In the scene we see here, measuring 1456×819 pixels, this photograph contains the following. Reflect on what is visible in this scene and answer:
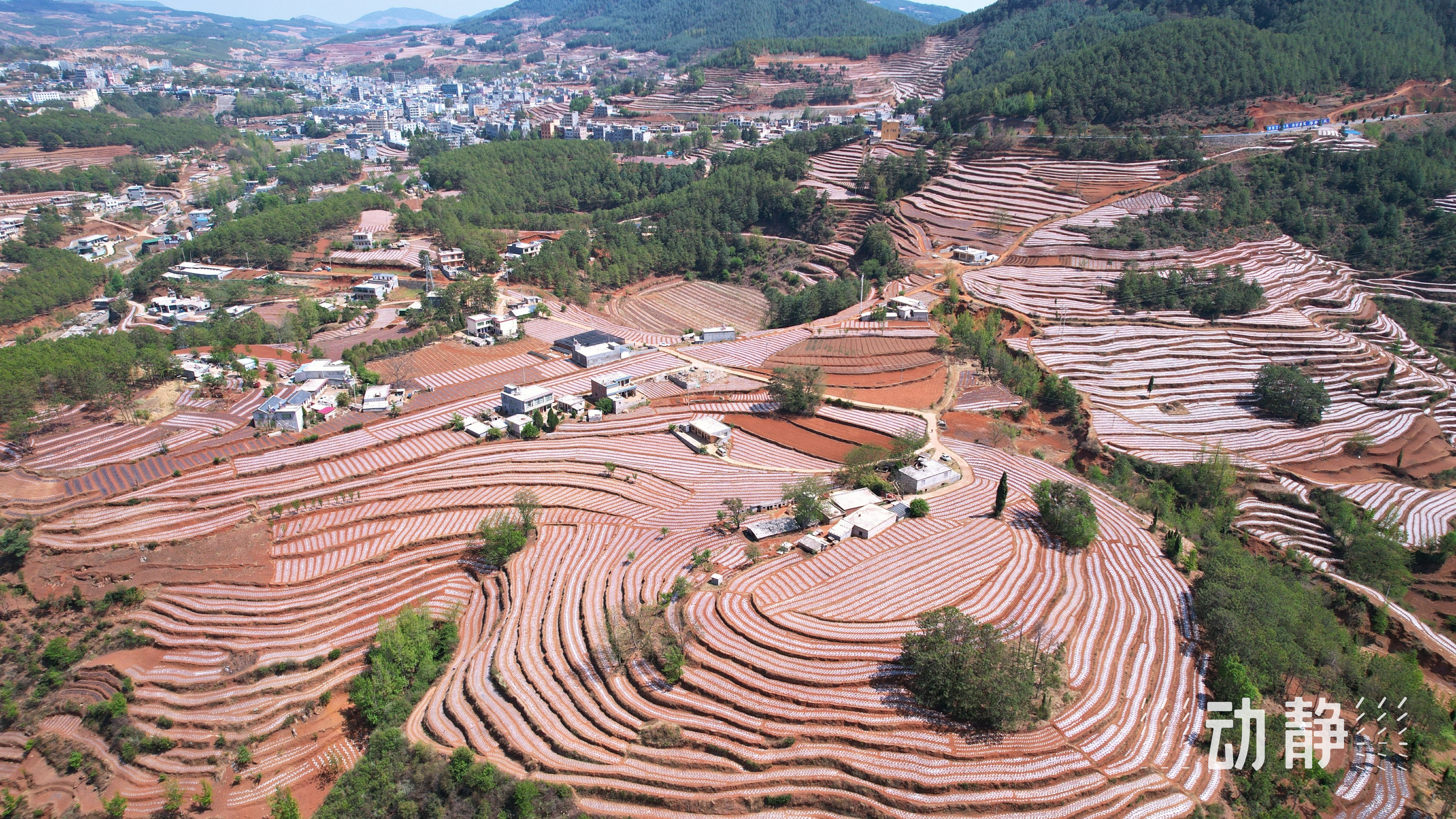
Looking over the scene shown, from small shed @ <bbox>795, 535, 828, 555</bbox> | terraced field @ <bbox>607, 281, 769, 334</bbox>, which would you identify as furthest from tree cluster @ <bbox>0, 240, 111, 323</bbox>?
small shed @ <bbox>795, 535, 828, 555</bbox>

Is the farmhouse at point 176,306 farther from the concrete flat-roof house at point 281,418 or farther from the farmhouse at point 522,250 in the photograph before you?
the concrete flat-roof house at point 281,418

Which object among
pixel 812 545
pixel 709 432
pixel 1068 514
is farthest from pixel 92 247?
pixel 1068 514

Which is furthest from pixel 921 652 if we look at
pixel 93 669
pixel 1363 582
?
pixel 93 669

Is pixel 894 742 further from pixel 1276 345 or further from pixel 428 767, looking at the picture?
pixel 1276 345

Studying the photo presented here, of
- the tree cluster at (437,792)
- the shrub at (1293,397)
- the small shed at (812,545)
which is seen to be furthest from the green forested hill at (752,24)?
the tree cluster at (437,792)

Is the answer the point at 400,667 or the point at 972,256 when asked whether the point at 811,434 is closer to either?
the point at 400,667

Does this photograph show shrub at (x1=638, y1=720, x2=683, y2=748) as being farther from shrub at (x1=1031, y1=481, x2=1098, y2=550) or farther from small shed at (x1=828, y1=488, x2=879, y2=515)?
shrub at (x1=1031, y1=481, x2=1098, y2=550)
